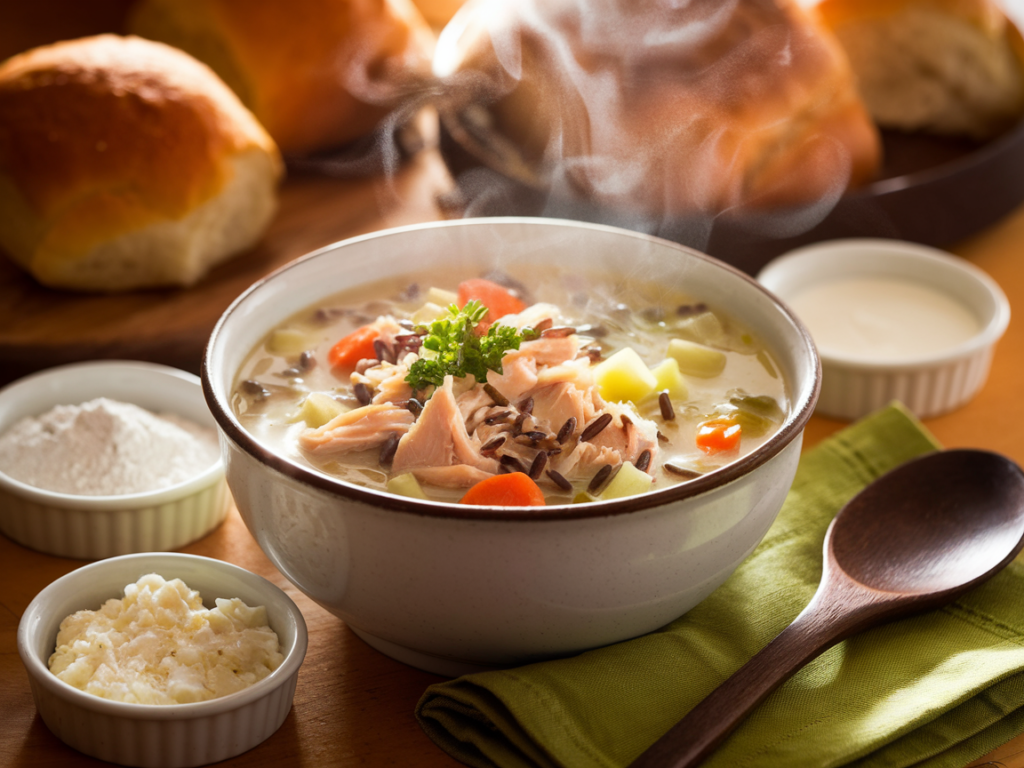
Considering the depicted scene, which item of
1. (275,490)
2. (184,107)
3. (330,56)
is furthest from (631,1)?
(275,490)

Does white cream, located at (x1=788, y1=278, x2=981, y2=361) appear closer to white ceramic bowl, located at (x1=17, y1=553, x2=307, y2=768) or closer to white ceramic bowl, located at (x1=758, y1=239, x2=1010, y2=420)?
white ceramic bowl, located at (x1=758, y1=239, x2=1010, y2=420)

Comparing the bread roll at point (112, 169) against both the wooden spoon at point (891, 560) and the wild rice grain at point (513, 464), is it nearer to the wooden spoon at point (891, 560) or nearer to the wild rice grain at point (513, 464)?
the wild rice grain at point (513, 464)

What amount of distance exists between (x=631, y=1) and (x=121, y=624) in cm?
234

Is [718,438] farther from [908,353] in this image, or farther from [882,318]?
[882,318]

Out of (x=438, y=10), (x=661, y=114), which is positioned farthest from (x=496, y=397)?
(x=438, y=10)

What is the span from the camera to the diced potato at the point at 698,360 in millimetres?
2236

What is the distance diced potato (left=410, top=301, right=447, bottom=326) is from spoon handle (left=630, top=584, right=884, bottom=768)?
37.3 inches

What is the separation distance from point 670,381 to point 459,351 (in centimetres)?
45

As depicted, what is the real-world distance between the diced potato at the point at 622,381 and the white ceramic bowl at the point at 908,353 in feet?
2.81

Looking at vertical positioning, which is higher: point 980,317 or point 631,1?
point 631,1

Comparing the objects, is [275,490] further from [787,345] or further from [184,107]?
[184,107]

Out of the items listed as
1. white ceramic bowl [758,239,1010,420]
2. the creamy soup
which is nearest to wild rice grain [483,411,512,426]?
the creamy soup

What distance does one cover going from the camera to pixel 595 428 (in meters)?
1.89

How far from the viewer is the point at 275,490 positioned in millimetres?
1711
